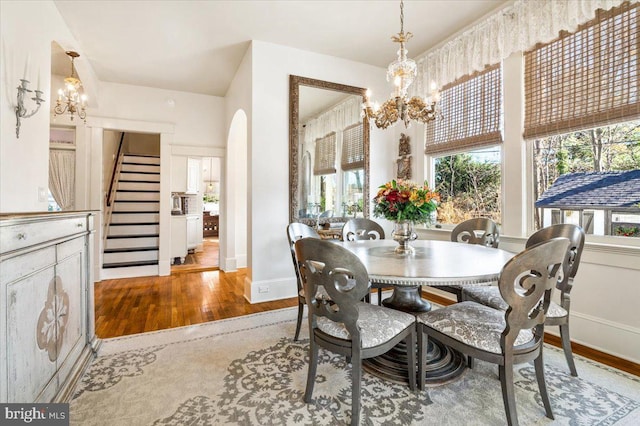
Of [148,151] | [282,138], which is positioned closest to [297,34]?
[282,138]

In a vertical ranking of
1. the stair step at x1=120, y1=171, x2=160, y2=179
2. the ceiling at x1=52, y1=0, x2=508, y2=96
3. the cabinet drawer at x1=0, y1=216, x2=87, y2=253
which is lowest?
the cabinet drawer at x1=0, y1=216, x2=87, y2=253

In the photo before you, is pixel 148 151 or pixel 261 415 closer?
pixel 261 415

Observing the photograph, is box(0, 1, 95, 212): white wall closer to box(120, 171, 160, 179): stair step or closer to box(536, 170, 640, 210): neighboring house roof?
box(120, 171, 160, 179): stair step

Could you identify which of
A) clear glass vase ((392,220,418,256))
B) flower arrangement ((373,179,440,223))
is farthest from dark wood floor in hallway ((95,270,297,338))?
flower arrangement ((373,179,440,223))

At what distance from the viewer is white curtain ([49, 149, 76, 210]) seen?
4.41m

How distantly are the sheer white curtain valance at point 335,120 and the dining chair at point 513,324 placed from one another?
280 centimetres

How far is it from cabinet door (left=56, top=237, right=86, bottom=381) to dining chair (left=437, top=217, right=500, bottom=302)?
8.75 feet

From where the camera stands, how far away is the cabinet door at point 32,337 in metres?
1.17

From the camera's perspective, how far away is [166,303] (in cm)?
345

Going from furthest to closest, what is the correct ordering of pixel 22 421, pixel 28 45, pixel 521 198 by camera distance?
1. pixel 521 198
2. pixel 28 45
3. pixel 22 421

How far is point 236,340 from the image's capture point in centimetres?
244

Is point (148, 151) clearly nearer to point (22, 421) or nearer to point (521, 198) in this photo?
point (22, 421)

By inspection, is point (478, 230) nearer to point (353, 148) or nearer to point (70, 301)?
point (353, 148)

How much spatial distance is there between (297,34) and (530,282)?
3.35 metres
